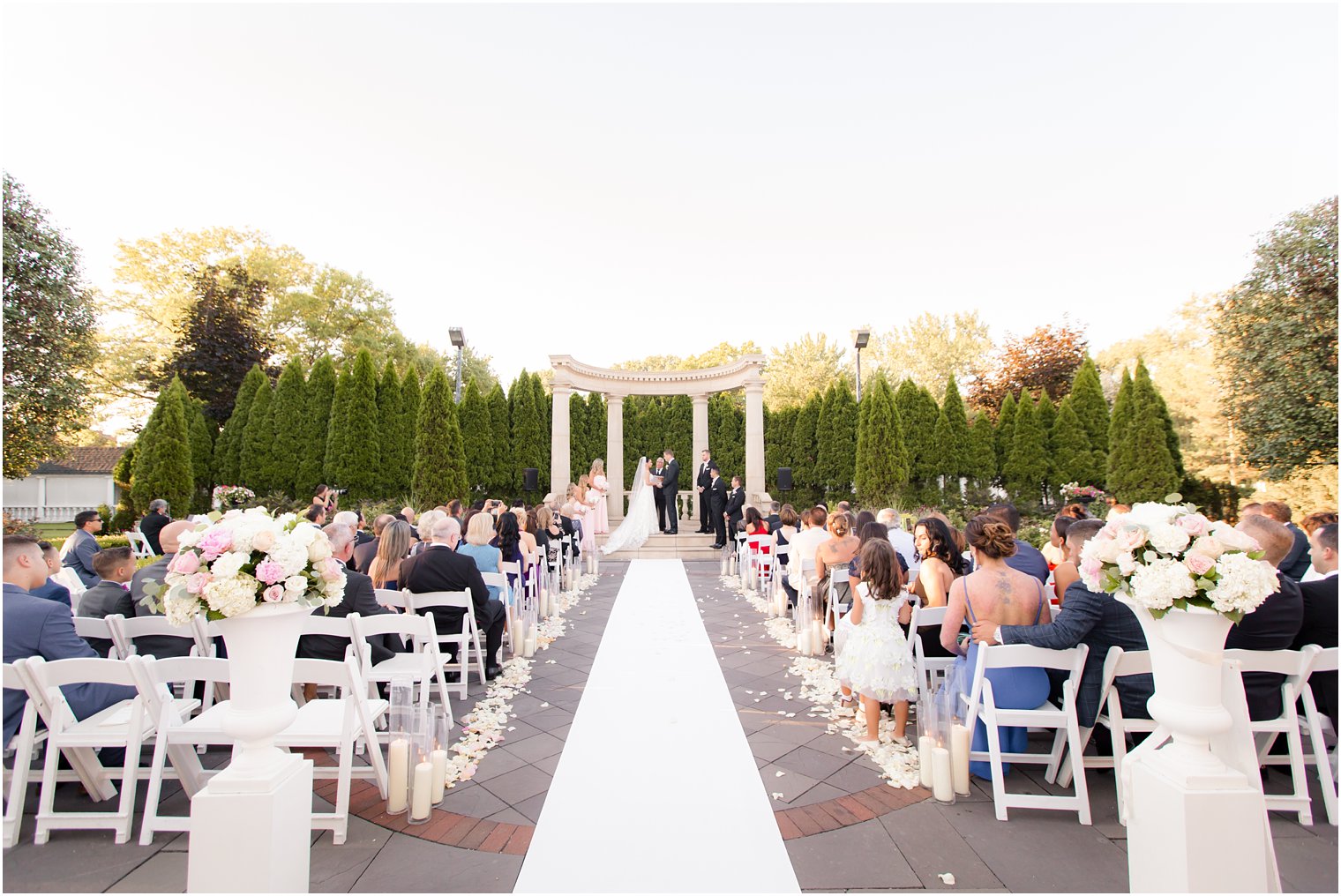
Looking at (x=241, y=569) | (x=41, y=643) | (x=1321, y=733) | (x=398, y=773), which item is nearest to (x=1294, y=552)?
(x=1321, y=733)

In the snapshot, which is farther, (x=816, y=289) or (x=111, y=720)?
(x=816, y=289)

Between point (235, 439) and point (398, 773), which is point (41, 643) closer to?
point (398, 773)

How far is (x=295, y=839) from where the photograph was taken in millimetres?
2221

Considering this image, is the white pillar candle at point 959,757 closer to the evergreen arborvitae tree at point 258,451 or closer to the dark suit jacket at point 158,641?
the dark suit jacket at point 158,641

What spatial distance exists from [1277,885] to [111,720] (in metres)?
4.81

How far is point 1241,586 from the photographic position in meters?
1.92

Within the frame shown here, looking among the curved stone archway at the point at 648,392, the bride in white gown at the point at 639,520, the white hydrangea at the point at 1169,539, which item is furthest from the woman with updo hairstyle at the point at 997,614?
the curved stone archway at the point at 648,392

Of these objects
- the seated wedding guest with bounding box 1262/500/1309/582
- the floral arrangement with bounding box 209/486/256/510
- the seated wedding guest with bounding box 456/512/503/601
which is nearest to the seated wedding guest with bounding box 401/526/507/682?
the seated wedding guest with bounding box 456/512/503/601

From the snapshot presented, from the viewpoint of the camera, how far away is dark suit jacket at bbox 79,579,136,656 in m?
3.80

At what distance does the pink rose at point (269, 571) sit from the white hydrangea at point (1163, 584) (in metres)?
2.92

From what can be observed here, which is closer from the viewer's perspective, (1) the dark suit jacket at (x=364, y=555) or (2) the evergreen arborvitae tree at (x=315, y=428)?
(1) the dark suit jacket at (x=364, y=555)

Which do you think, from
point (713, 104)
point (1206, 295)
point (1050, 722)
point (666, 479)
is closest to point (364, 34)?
point (713, 104)

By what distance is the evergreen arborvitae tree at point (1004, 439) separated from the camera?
1570 centimetres

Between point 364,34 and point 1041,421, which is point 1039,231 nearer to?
point 1041,421
